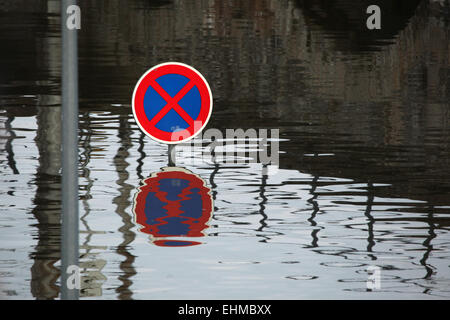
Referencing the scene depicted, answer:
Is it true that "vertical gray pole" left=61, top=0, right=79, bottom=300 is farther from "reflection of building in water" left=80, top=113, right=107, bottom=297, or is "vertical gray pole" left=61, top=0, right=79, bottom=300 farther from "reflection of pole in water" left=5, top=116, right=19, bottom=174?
"reflection of pole in water" left=5, top=116, right=19, bottom=174

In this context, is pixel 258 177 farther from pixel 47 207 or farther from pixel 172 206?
pixel 47 207

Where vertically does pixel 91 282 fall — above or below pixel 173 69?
below

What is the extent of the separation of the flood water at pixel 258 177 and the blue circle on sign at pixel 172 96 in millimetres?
708

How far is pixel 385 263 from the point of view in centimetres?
816

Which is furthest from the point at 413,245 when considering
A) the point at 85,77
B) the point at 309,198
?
the point at 85,77

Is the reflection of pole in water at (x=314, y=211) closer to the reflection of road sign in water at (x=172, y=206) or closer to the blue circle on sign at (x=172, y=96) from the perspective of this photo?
the reflection of road sign in water at (x=172, y=206)

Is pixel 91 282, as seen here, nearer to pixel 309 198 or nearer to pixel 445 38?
pixel 309 198

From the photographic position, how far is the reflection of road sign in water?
29.6 feet

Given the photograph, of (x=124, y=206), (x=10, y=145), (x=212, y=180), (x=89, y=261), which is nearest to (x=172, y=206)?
(x=124, y=206)

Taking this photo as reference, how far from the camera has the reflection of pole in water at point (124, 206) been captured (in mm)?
7621

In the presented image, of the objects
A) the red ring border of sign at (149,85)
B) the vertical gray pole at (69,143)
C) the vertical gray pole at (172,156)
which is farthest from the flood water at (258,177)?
the vertical gray pole at (69,143)

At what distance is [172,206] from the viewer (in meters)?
9.93

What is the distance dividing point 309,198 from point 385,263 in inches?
86.9

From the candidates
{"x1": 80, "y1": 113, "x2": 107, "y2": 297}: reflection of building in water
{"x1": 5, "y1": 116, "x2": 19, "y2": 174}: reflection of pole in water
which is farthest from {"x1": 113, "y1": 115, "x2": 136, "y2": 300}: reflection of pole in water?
{"x1": 5, "y1": 116, "x2": 19, "y2": 174}: reflection of pole in water
